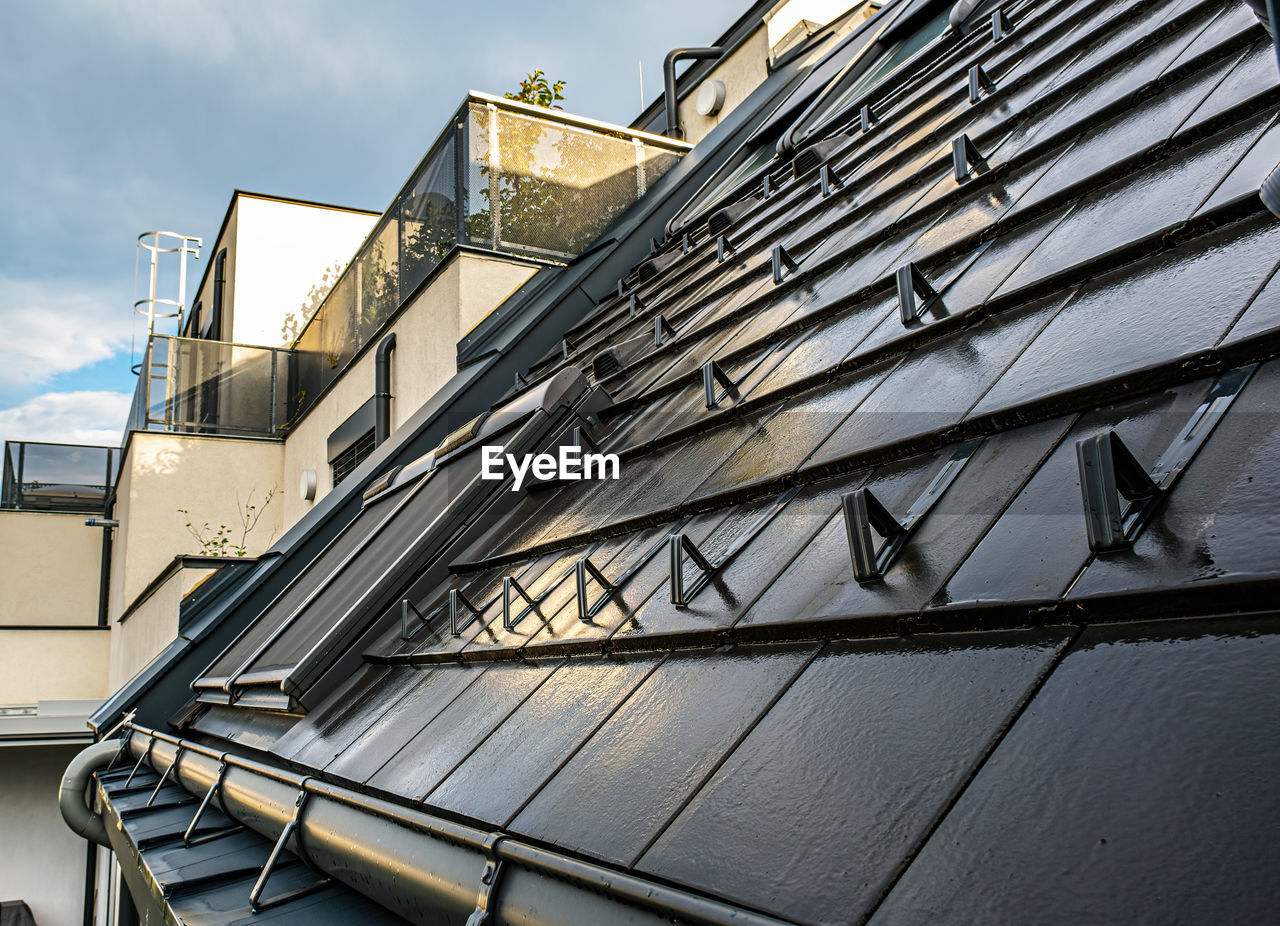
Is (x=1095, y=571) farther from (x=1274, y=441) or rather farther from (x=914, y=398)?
(x=914, y=398)

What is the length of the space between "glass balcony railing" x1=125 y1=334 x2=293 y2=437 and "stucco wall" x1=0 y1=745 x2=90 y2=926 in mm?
5033

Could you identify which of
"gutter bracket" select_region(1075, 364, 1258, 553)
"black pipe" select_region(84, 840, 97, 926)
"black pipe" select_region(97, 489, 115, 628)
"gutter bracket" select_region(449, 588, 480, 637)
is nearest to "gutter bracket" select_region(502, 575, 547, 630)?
"gutter bracket" select_region(449, 588, 480, 637)

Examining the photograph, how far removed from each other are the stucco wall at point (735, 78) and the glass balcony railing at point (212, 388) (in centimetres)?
710

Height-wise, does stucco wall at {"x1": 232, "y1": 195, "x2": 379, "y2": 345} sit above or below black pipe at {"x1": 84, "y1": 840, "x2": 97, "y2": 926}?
above

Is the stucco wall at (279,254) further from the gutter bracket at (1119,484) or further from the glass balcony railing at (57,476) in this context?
the gutter bracket at (1119,484)

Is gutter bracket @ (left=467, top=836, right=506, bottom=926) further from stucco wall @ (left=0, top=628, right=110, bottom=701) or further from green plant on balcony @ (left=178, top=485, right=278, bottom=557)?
stucco wall @ (left=0, top=628, right=110, bottom=701)

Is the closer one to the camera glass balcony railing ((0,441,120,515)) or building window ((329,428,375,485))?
building window ((329,428,375,485))

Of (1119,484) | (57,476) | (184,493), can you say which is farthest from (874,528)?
(57,476)

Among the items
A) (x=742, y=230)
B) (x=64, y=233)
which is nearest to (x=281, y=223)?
(x=742, y=230)

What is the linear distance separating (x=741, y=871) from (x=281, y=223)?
19.6 metres

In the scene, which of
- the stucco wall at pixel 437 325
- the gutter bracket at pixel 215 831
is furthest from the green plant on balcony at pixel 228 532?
the gutter bracket at pixel 215 831

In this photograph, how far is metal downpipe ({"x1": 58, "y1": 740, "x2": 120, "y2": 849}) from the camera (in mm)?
6996

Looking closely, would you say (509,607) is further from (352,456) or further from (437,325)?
(352,456)
